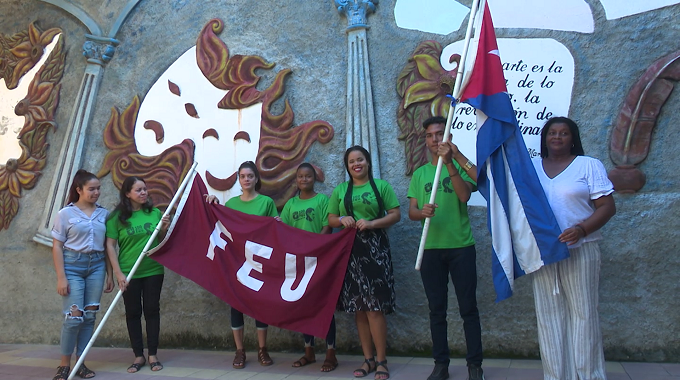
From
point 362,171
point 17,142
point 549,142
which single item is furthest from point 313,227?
point 17,142

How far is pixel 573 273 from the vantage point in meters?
3.41

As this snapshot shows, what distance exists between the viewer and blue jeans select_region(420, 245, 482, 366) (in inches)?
152

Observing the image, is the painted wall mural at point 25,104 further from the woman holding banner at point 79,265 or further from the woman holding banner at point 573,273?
the woman holding banner at point 573,273

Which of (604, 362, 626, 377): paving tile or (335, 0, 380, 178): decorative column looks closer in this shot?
(604, 362, 626, 377): paving tile

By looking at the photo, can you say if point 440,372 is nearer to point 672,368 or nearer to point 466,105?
point 672,368

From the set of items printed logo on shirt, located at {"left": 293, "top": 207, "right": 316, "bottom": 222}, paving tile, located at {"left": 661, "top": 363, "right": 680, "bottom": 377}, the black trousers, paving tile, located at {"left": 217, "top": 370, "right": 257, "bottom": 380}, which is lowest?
→ paving tile, located at {"left": 217, "top": 370, "right": 257, "bottom": 380}

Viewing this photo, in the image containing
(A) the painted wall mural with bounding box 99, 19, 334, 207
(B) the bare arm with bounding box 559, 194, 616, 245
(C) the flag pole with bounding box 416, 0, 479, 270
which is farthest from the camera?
(A) the painted wall mural with bounding box 99, 19, 334, 207

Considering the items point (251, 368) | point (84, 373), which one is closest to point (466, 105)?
point (251, 368)

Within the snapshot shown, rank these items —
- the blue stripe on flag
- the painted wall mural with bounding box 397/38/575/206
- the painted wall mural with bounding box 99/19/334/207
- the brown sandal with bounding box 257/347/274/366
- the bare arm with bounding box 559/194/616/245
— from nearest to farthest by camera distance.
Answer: the bare arm with bounding box 559/194/616/245 → the blue stripe on flag → the painted wall mural with bounding box 397/38/575/206 → the brown sandal with bounding box 257/347/274/366 → the painted wall mural with bounding box 99/19/334/207

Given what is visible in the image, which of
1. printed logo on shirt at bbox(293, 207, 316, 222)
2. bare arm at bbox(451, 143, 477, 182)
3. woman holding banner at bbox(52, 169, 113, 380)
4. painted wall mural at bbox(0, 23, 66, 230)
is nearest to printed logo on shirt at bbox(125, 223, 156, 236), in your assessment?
woman holding banner at bbox(52, 169, 113, 380)

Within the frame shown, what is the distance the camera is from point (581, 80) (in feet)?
15.0

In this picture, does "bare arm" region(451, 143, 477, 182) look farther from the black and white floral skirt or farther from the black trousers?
the black trousers

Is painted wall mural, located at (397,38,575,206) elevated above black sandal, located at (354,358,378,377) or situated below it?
above

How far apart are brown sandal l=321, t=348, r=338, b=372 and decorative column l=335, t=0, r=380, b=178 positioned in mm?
1518
